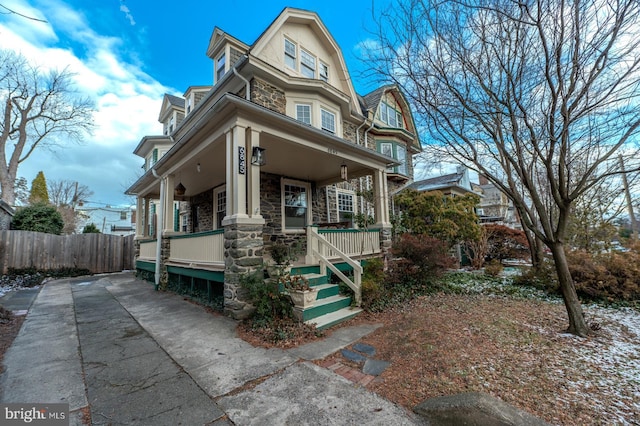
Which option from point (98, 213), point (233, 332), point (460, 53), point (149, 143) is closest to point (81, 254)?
point (149, 143)

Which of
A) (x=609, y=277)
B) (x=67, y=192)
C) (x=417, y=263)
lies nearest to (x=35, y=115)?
(x=67, y=192)

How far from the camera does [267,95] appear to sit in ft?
26.0

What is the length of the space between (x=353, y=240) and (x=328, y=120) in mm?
4618

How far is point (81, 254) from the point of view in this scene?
36.7ft

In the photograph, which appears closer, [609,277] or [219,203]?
[609,277]

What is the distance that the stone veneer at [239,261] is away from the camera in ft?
15.3

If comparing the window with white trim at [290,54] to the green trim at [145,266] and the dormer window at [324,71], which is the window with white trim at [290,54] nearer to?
the dormer window at [324,71]

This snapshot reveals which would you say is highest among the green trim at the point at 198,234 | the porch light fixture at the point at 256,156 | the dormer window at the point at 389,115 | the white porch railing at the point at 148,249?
the dormer window at the point at 389,115

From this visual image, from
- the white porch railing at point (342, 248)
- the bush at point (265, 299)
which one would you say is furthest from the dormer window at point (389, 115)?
the bush at point (265, 299)

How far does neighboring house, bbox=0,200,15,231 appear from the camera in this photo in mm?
10641

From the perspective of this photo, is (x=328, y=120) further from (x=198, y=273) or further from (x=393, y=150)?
A: (x=198, y=273)

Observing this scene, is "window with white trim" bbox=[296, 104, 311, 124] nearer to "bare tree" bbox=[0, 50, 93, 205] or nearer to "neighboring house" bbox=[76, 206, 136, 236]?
"bare tree" bbox=[0, 50, 93, 205]

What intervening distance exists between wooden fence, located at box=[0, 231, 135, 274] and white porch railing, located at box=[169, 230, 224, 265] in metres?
6.61
